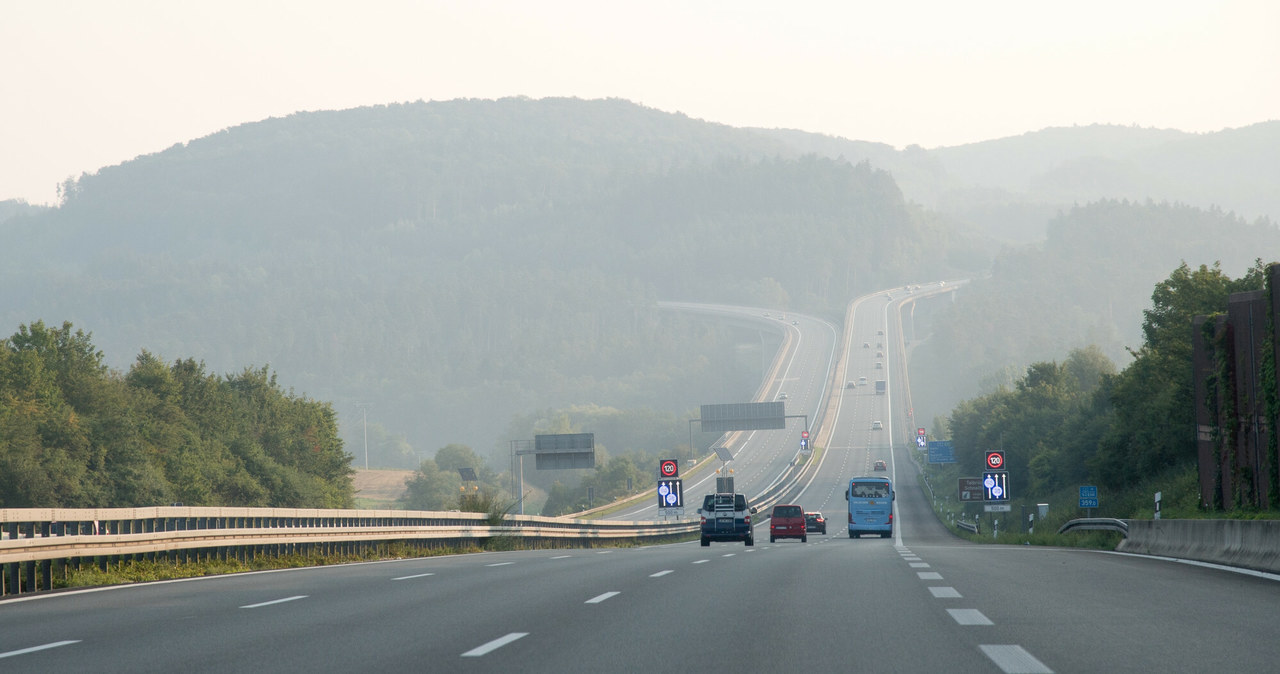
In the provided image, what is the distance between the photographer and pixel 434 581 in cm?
1894

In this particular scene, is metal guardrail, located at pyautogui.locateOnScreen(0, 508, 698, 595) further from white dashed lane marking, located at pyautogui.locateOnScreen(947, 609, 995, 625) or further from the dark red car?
the dark red car

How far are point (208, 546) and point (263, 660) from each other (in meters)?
15.0

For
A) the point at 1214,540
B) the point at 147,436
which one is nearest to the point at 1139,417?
the point at 1214,540

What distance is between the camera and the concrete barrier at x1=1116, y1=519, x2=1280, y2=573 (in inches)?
679

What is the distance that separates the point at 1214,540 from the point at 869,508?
4506 cm

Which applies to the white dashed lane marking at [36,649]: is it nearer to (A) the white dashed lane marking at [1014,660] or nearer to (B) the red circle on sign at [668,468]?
(A) the white dashed lane marking at [1014,660]

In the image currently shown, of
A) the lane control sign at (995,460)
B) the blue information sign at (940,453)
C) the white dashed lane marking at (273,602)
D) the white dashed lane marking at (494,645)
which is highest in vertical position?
the white dashed lane marking at (494,645)

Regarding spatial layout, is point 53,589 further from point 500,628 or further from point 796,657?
point 796,657

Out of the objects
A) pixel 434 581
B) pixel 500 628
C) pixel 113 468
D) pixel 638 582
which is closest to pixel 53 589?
pixel 434 581

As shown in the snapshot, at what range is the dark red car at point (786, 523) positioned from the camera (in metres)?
60.8

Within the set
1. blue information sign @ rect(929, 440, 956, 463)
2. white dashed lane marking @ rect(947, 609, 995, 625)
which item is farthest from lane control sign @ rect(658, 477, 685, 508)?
white dashed lane marking @ rect(947, 609, 995, 625)

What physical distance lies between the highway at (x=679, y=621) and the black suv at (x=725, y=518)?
96.4 ft

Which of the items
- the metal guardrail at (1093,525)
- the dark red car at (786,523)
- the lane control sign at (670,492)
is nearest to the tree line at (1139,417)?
the metal guardrail at (1093,525)

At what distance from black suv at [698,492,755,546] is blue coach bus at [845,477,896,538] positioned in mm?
15518
